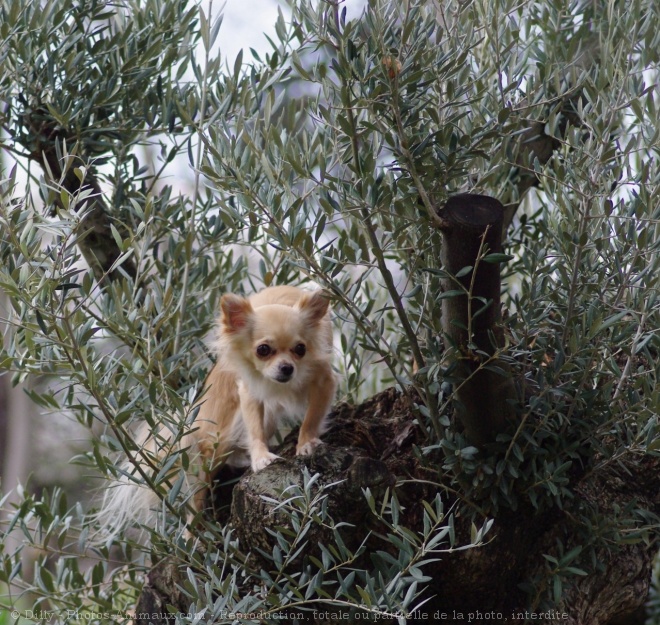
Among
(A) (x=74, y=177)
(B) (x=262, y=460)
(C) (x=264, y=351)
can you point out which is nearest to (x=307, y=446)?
(B) (x=262, y=460)

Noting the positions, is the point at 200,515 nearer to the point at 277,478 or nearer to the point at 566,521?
the point at 277,478

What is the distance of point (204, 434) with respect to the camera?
298 cm

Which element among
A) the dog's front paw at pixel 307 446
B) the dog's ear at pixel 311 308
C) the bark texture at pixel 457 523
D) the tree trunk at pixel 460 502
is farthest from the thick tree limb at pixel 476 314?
the dog's ear at pixel 311 308

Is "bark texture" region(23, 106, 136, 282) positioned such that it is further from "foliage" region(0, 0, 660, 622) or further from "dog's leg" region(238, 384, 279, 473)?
"dog's leg" region(238, 384, 279, 473)

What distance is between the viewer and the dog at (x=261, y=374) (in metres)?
2.87

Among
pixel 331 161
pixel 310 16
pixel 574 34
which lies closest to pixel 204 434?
pixel 331 161

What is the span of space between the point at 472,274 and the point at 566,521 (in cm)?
86

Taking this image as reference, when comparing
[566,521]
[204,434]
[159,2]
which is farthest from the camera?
[204,434]

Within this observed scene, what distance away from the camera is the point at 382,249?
1993mm

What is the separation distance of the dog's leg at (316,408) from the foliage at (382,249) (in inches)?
20.9

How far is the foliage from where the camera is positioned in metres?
1.81

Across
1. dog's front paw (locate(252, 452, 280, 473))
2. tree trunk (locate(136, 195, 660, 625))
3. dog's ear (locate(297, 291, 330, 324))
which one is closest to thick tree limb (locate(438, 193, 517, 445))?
tree trunk (locate(136, 195, 660, 625))

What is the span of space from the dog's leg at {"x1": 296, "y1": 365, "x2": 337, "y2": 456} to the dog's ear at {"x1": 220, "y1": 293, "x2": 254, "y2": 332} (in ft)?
1.14

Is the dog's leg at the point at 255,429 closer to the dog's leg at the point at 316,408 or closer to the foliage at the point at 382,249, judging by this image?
the dog's leg at the point at 316,408
